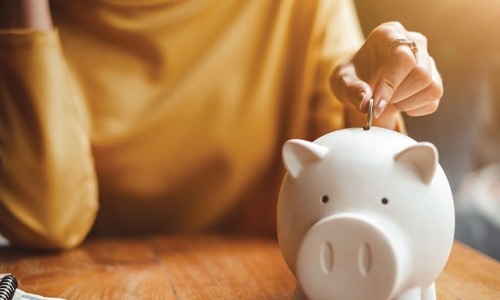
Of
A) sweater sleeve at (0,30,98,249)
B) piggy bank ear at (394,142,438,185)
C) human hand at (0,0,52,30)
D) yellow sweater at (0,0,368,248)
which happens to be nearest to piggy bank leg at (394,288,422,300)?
piggy bank ear at (394,142,438,185)

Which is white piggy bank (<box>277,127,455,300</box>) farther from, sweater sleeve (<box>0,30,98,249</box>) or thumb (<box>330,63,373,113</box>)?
sweater sleeve (<box>0,30,98,249</box>)

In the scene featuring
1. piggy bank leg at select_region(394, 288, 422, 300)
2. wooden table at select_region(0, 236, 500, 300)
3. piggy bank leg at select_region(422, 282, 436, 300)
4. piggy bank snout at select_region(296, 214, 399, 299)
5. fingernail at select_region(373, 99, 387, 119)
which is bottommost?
wooden table at select_region(0, 236, 500, 300)

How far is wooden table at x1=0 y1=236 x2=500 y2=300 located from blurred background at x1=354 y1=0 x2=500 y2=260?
35 centimetres

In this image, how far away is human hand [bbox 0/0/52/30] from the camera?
0.81 metres

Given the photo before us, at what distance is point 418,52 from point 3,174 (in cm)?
63

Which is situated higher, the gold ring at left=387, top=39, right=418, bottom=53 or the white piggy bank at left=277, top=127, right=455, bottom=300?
the gold ring at left=387, top=39, right=418, bottom=53

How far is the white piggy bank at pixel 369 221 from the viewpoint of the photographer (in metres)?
0.47

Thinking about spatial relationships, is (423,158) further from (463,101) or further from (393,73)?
(463,101)

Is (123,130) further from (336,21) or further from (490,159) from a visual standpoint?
(490,159)

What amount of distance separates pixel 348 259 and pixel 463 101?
0.86m

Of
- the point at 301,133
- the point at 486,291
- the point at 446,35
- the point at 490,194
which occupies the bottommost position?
the point at 490,194

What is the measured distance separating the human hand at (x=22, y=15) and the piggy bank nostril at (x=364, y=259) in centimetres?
61

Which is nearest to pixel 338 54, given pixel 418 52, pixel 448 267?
pixel 418 52

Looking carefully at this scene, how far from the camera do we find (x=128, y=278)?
72cm
